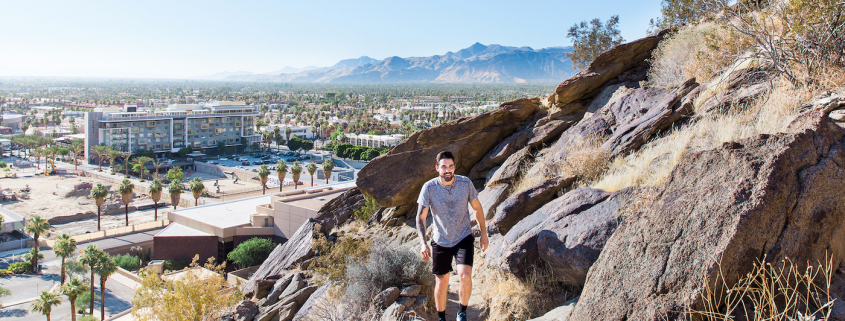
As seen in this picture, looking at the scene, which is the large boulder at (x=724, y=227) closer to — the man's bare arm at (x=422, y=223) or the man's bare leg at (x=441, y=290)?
the man's bare leg at (x=441, y=290)

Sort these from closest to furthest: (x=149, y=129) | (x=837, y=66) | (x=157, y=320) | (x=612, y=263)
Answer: (x=612, y=263), (x=837, y=66), (x=157, y=320), (x=149, y=129)

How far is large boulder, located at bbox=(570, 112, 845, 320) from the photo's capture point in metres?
3.50

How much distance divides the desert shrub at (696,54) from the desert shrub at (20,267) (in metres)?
35.2

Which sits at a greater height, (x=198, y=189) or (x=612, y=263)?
(x=612, y=263)

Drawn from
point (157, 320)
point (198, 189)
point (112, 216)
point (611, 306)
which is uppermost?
point (611, 306)

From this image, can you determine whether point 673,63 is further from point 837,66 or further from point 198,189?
point 198,189

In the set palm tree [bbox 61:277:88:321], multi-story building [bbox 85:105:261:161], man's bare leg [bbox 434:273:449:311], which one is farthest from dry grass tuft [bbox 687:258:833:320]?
multi-story building [bbox 85:105:261:161]

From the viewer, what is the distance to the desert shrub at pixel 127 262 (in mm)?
28688

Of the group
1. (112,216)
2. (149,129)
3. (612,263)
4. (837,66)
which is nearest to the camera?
(612,263)

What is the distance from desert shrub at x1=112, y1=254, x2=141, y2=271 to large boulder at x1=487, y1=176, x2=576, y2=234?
93.8 ft

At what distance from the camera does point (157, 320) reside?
1062 centimetres

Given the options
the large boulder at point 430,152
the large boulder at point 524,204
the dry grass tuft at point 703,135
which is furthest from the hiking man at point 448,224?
the large boulder at point 430,152

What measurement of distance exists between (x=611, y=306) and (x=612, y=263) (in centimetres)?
39

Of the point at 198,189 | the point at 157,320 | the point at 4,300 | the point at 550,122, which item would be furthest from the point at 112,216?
the point at 550,122
